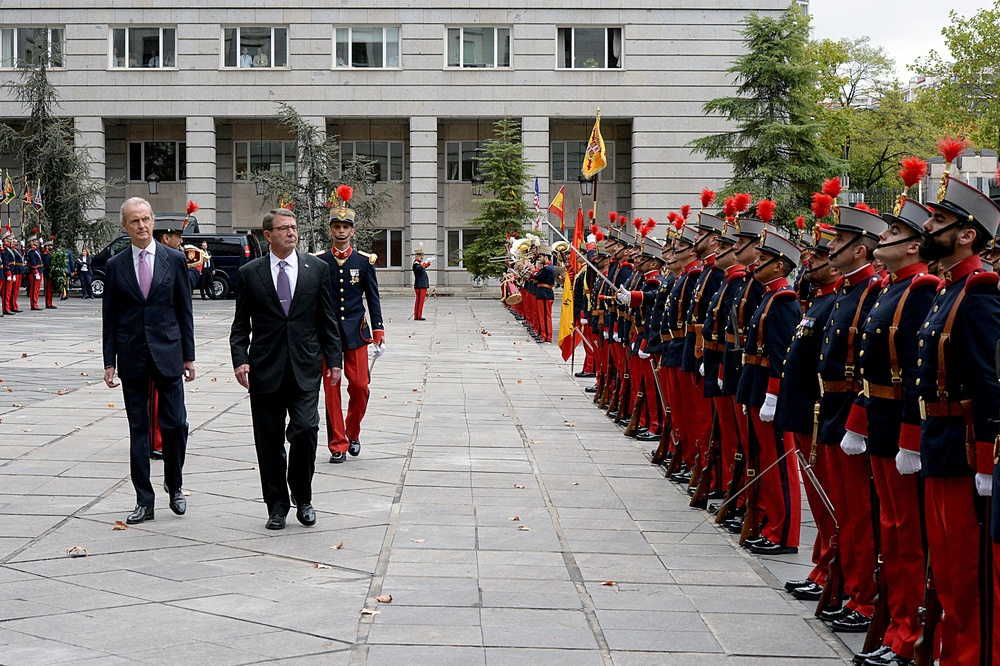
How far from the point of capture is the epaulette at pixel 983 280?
Result: 485 centimetres

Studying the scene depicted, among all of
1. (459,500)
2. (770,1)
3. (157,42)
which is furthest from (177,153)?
(459,500)

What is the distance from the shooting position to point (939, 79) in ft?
161

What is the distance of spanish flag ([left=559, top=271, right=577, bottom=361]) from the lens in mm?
18453

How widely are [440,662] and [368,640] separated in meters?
0.48

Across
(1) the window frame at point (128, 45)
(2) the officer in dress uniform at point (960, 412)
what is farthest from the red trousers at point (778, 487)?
(1) the window frame at point (128, 45)

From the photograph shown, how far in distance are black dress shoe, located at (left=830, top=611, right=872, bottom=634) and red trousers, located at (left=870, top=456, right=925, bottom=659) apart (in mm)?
415

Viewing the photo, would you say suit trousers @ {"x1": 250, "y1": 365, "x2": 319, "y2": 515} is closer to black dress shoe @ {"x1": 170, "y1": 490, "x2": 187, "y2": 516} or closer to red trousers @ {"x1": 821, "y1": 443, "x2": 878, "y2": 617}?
black dress shoe @ {"x1": 170, "y1": 490, "x2": 187, "y2": 516}

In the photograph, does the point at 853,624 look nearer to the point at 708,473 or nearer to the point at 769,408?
the point at 769,408

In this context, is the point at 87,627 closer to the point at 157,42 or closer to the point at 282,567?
the point at 282,567

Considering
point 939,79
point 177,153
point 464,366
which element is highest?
point 939,79

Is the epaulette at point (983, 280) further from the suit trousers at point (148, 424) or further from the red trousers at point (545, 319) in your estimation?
the red trousers at point (545, 319)

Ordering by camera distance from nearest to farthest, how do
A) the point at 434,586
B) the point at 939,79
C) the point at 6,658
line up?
the point at 6,658 → the point at 434,586 → the point at 939,79

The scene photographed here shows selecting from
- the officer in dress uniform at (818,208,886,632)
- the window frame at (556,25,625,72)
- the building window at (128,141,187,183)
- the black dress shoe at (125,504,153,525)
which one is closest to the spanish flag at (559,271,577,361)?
the black dress shoe at (125,504,153,525)

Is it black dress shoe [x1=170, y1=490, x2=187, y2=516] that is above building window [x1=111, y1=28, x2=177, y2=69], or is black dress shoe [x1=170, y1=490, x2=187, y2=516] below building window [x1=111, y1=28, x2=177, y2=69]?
below
